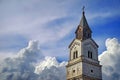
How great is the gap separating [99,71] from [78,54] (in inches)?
282

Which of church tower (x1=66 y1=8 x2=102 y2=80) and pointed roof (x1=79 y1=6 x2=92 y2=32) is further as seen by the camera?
pointed roof (x1=79 y1=6 x2=92 y2=32)

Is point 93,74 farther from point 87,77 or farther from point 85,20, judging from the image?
point 85,20

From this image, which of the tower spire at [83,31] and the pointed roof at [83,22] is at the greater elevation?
the pointed roof at [83,22]

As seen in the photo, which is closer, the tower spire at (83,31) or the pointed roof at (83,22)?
the tower spire at (83,31)

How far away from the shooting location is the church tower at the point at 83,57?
233ft

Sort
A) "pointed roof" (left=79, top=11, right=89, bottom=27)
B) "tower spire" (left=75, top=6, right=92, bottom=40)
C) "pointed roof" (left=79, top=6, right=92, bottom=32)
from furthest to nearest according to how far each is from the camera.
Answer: "pointed roof" (left=79, top=11, right=89, bottom=27) → "pointed roof" (left=79, top=6, right=92, bottom=32) → "tower spire" (left=75, top=6, right=92, bottom=40)

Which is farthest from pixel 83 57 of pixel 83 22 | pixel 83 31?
pixel 83 22

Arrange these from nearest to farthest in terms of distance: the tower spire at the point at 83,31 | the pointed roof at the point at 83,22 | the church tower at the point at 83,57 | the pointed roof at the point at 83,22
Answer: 1. the church tower at the point at 83,57
2. the tower spire at the point at 83,31
3. the pointed roof at the point at 83,22
4. the pointed roof at the point at 83,22

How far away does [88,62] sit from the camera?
7219cm

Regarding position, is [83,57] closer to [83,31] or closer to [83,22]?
[83,31]

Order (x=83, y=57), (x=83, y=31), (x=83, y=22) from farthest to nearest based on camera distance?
(x=83, y=22), (x=83, y=31), (x=83, y=57)

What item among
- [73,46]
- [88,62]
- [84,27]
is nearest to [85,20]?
[84,27]

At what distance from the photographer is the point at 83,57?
237ft

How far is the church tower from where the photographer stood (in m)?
71.0
